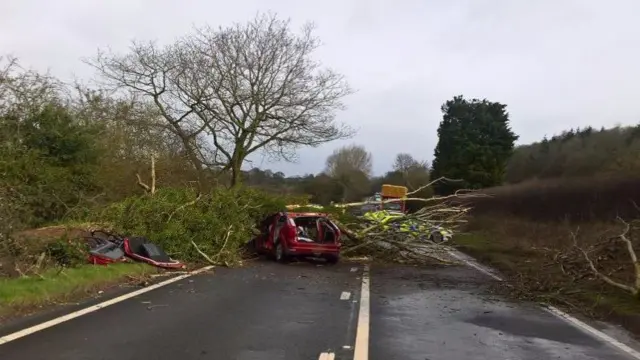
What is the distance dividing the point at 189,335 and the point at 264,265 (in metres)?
10.5

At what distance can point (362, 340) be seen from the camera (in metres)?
7.94

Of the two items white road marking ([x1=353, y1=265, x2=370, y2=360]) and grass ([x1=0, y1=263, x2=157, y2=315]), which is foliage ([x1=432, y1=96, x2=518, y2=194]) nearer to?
white road marking ([x1=353, y1=265, x2=370, y2=360])

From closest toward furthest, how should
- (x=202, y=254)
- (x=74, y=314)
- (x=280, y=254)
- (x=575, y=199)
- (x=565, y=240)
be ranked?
(x=74, y=314), (x=202, y=254), (x=565, y=240), (x=280, y=254), (x=575, y=199)

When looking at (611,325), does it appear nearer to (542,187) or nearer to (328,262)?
(328,262)

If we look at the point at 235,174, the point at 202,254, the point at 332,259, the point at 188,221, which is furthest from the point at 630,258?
the point at 235,174

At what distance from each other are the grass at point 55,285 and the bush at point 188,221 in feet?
12.4

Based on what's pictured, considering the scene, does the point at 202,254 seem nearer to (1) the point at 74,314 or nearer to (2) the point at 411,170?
(1) the point at 74,314

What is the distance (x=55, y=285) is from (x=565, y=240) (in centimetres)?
1345

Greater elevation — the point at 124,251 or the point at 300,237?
the point at 300,237

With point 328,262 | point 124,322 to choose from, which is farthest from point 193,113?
point 124,322

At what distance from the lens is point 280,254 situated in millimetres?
19438

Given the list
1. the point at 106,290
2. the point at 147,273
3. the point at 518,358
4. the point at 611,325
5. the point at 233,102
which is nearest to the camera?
the point at 518,358

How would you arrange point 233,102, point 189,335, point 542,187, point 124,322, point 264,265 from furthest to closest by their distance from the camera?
point 233,102 < point 542,187 < point 264,265 < point 124,322 < point 189,335

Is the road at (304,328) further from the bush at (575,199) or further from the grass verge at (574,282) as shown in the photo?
the bush at (575,199)
